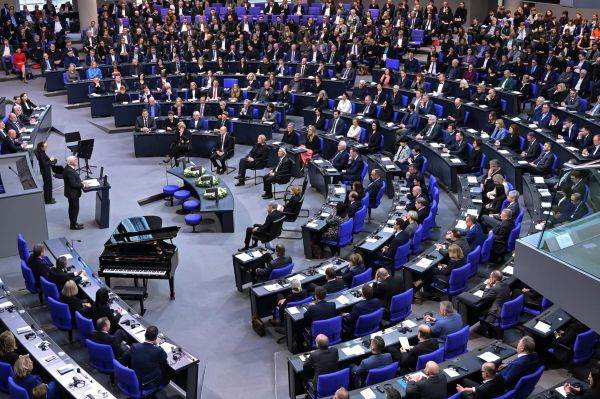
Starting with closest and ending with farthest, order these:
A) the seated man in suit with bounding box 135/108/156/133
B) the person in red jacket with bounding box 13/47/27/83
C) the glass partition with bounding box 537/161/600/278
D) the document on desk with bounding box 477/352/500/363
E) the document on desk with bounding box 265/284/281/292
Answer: the glass partition with bounding box 537/161/600/278 < the document on desk with bounding box 477/352/500/363 < the document on desk with bounding box 265/284/281/292 < the seated man in suit with bounding box 135/108/156/133 < the person in red jacket with bounding box 13/47/27/83

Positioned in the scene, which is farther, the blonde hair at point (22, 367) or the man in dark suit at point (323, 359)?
the man in dark suit at point (323, 359)

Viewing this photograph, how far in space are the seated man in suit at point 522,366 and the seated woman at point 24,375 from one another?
6.81 metres

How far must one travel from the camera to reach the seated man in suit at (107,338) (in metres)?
11.5

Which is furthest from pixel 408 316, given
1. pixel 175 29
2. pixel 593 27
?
pixel 175 29

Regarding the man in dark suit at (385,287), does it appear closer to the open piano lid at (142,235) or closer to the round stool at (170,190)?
the open piano lid at (142,235)

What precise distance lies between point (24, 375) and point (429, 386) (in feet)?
18.7

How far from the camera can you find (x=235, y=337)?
1364cm

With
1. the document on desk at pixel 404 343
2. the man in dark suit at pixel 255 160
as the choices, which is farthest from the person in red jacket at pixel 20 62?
the document on desk at pixel 404 343

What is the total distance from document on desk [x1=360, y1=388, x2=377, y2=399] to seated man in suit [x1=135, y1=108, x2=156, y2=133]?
15.3 m

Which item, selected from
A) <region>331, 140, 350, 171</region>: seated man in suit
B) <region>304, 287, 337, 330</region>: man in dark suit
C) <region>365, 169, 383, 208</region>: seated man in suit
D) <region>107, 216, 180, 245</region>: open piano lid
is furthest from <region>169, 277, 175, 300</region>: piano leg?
<region>331, 140, 350, 171</region>: seated man in suit

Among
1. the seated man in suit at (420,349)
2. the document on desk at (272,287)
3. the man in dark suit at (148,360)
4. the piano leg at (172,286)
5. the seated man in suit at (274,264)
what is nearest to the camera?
the man in dark suit at (148,360)

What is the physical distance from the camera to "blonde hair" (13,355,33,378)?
10.4 meters

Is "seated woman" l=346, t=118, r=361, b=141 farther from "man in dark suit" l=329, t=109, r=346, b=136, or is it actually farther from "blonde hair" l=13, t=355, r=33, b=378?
"blonde hair" l=13, t=355, r=33, b=378

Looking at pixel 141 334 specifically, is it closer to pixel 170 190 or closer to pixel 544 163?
pixel 170 190
